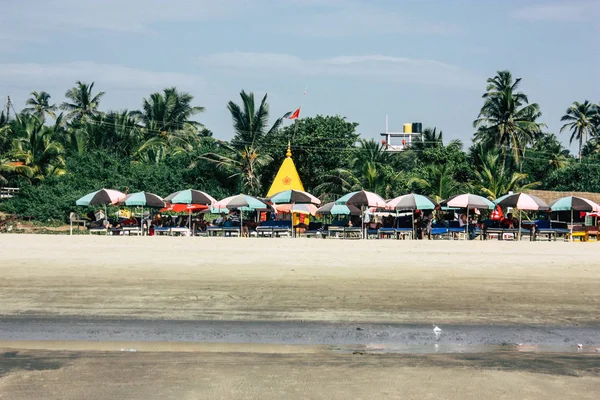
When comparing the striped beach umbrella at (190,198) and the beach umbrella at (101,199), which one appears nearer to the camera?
the striped beach umbrella at (190,198)

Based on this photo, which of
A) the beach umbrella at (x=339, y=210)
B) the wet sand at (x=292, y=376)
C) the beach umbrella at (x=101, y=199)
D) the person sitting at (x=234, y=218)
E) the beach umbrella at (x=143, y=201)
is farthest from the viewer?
the person sitting at (x=234, y=218)

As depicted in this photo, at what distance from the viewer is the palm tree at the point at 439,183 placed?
3631 centimetres

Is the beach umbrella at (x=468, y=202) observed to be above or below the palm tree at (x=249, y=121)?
below

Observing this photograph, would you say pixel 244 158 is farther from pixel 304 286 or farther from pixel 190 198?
pixel 304 286

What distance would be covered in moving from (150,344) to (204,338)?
2.14 ft

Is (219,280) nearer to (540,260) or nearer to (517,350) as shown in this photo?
(517,350)

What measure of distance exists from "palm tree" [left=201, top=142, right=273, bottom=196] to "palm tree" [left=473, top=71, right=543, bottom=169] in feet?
47.5

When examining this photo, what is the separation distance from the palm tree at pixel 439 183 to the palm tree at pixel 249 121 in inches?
319

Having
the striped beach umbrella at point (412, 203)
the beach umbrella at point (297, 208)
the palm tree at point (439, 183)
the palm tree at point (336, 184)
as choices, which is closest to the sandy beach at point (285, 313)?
the striped beach umbrella at point (412, 203)

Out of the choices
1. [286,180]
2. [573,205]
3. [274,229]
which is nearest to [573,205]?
[573,205]

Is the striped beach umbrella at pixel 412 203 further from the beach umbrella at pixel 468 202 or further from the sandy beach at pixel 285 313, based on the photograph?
the sandy beach at pixel 285 313

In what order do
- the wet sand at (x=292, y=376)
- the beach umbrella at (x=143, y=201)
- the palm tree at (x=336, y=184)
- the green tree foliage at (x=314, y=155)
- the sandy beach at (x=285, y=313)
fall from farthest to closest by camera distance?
1. the green tree foliage at (x=314, y=155)
2. the palm tree at (x=336, y=184)
3. the beach umbrella at (x=143, y=201)
4. the sandy beach at (x=285, y=313)
5. the wet sand at (x=292, y=376)

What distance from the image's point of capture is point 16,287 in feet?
38.3

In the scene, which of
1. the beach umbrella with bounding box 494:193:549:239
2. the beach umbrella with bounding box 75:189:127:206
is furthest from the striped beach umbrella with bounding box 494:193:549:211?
the beach umbrella with bounding box 75:189:127:206
